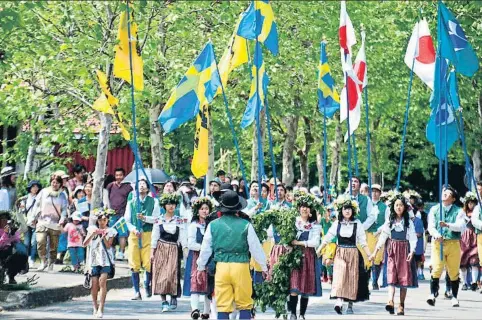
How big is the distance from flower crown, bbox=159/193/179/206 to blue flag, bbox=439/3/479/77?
5.87 metres

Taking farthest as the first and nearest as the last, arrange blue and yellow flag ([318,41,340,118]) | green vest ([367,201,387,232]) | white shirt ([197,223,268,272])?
blue and yellow flag ([318,41,340,118]) < green vest ([367,201,387,232]) < white shirt ([197,223,268,272])

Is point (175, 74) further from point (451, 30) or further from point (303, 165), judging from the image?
point (303, 165)

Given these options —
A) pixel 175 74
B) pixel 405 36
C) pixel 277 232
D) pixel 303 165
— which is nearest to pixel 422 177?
pixel 303 165

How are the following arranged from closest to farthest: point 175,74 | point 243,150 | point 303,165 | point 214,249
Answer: point 214,249
point 175,74
point 303,165
point 243,150

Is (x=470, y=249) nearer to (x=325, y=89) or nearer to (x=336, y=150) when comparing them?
(x=325, y=89)

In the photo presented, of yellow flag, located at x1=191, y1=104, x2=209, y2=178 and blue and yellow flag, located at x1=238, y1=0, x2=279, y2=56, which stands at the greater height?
blue and yellow flag, located at x1=238, y1=0, x2=279, y2=56

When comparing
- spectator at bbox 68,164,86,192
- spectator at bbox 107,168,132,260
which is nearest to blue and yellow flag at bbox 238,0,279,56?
spectator at bbox 107,168,132,260

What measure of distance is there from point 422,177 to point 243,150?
1425 cm

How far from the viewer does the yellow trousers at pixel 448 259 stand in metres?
20.8

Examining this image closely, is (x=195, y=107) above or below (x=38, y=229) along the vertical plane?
above

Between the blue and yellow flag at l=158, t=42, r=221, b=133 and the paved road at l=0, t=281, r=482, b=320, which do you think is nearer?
the paved road at l=0, t=281, r=482, b=320

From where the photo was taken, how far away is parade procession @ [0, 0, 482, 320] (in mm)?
17906

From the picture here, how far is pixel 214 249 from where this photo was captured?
14.5 meters

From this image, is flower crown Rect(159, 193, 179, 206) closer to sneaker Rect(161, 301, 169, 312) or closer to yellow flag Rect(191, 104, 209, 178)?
yellow flag Rect(191, 104, 209, 178)
